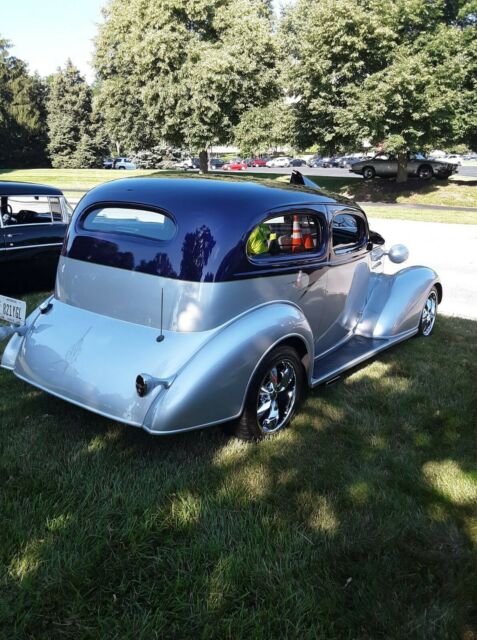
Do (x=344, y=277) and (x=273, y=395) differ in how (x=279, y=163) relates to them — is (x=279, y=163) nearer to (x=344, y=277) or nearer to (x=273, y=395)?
(x=344, y=277)

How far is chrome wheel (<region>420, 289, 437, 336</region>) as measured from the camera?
561cm

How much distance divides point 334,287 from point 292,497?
191 centimetres

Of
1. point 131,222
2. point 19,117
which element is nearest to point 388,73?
point 131,222

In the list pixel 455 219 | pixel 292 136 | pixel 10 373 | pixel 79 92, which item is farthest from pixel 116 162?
pixel 10 373

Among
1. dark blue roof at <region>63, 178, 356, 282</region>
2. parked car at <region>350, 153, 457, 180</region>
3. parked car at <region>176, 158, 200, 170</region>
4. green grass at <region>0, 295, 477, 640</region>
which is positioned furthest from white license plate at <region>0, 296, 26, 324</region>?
parked car at <region>176, 158, 200, 170</region>

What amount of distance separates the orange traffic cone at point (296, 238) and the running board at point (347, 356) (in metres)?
0.94

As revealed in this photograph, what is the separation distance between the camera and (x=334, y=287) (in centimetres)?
433

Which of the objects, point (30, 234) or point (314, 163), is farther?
point (314, 163)

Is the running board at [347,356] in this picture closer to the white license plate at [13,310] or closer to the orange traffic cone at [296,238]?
the orange traffic cone at [296,238]

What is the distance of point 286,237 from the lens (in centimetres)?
382

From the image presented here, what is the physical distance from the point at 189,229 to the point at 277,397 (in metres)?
1.26

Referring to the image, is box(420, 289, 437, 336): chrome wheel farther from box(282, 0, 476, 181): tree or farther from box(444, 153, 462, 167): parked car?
box(444, 153, 462, 167): parked car

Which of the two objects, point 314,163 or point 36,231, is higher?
point 36,231

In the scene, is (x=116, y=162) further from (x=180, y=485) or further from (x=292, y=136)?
(x=180, y=485)
